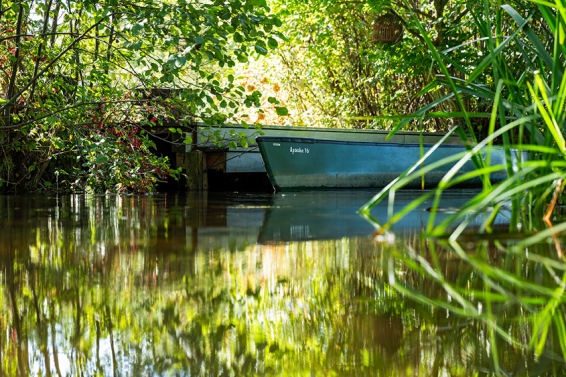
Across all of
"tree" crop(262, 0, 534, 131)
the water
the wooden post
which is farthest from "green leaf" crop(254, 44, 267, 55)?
"tree" crop(262, 0, 534, 131)

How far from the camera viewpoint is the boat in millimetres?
8008

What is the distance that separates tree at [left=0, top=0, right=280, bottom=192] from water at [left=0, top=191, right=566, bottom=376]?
2327 mm

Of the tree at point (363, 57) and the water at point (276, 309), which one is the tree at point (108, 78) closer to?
the water at point (276, 309)

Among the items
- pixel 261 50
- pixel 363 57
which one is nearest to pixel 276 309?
pixel 261 50

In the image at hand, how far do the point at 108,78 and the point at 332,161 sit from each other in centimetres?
359

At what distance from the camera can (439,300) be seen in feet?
3.24

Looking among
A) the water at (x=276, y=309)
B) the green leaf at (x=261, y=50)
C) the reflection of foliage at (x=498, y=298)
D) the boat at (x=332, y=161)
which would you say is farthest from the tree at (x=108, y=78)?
the reflection of foliage at (x=498, y=298)

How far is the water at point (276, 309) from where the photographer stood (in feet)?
2.30

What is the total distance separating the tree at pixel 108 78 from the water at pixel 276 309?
91.6 inches

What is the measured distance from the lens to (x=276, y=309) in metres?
0.94

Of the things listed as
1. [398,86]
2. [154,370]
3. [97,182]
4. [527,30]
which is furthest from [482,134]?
[154,370]

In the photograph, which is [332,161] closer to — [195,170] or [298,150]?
[298,150]

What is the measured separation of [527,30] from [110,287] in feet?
4.71

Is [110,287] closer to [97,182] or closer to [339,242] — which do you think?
[339,242]
